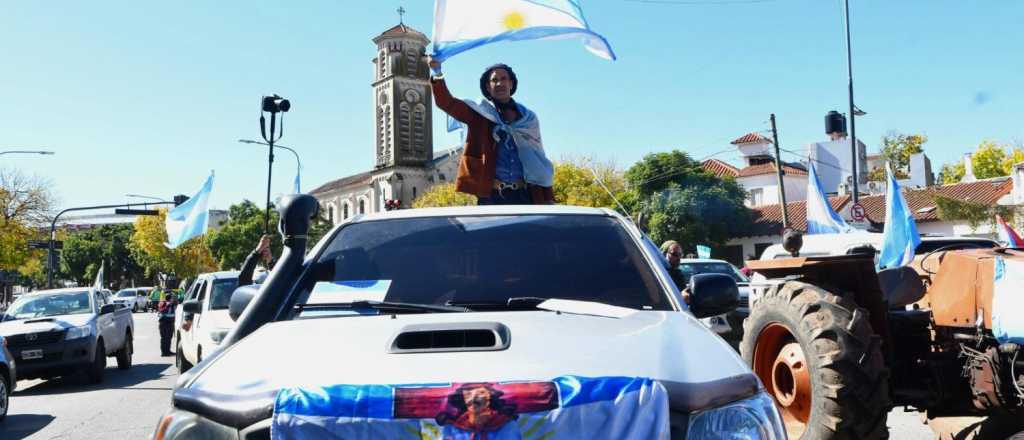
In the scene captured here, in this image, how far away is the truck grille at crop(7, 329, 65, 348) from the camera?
12.6 metres

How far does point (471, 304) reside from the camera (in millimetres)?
3154

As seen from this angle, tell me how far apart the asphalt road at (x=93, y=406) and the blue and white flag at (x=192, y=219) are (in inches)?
156

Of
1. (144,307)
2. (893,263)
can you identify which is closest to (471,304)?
(893,263)

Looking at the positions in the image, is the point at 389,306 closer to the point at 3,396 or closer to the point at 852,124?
the point at 3,396

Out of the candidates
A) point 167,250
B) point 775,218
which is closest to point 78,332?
point 775,218

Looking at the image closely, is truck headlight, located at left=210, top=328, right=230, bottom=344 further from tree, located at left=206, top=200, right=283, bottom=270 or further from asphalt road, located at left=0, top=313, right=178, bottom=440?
tree, located at left=206, top=200, right=283, bottom=270

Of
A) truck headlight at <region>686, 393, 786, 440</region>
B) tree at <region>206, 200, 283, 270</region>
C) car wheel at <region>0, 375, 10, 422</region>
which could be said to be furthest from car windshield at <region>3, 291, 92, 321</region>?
tree at <region>206, 200, 283, 270</region>

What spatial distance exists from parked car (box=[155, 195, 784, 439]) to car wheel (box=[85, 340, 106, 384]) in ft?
36.4

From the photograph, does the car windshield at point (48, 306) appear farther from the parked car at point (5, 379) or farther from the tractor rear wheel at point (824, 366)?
the tractor rear wheel at point (824, 366)

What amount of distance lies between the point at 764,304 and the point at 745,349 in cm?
32

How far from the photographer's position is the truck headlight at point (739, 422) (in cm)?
215

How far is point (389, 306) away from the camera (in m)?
3.15

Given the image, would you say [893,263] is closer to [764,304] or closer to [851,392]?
[764,304]

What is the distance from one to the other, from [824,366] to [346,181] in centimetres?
11991
